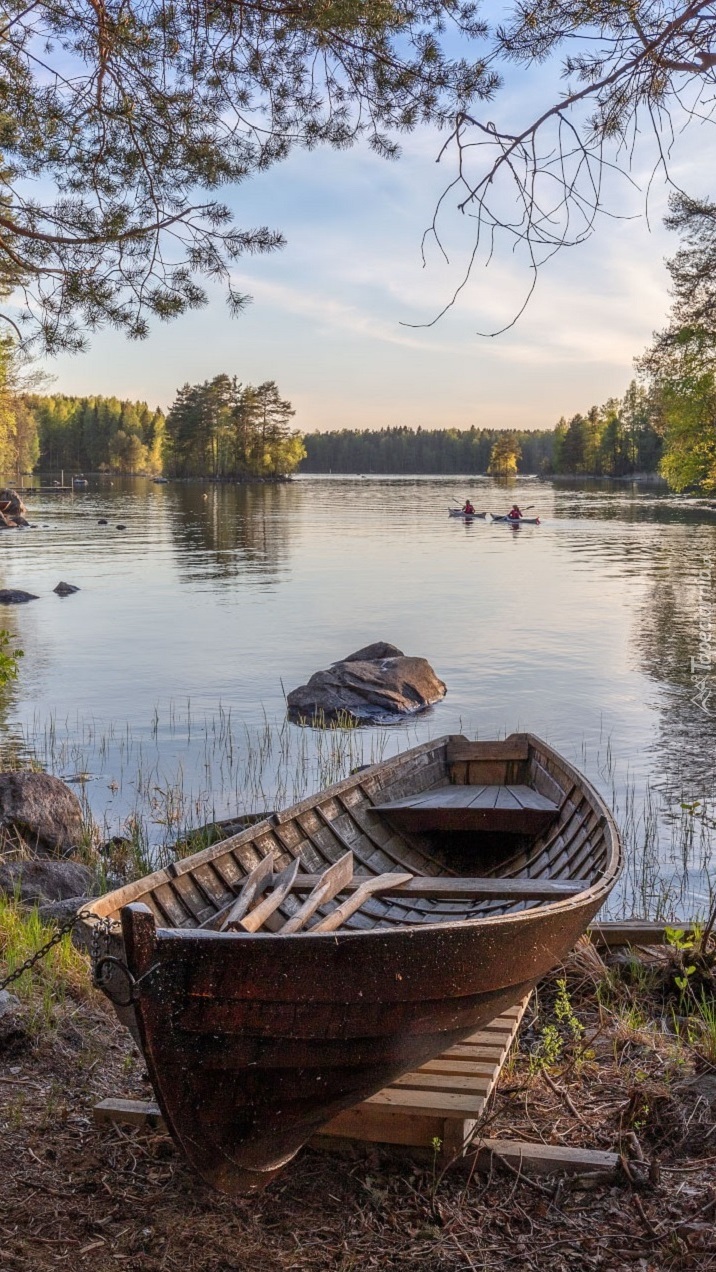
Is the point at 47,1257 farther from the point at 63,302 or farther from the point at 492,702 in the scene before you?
the point at 492,702

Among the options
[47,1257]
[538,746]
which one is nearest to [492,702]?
[538,746]

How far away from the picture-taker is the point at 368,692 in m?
14.7

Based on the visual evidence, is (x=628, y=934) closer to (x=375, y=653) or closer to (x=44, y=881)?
(x=44, y=881)

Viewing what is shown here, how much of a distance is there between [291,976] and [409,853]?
3.50 meters

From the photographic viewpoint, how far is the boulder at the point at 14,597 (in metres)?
25.3

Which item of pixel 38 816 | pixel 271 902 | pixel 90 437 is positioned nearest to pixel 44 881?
pixel 38 816

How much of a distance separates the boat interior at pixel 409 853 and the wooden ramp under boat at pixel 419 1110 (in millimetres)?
655

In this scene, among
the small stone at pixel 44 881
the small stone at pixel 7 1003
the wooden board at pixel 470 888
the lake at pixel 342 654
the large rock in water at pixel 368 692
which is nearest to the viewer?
the small stone at pixel 7 1003

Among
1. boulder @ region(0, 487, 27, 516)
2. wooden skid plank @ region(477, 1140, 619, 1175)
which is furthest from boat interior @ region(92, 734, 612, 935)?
boulder @ region(0, 487, 27, 516)

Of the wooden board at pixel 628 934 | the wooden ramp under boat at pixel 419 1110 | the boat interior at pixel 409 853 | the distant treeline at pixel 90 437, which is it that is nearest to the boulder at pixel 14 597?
the boat interior at pixel 409 853

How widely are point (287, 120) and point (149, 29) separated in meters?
Result: 0.98

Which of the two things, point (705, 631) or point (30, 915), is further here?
point (705, 631)

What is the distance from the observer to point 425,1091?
12.2 ft

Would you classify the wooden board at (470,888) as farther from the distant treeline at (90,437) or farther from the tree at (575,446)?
the distant treeline at (90,437)
